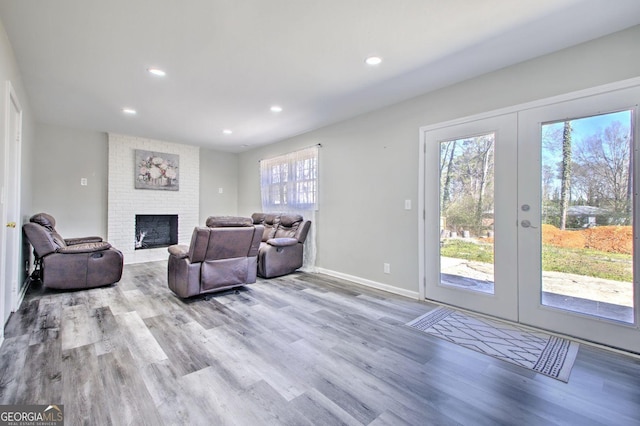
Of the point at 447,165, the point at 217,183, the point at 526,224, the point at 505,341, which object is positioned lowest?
the point at 505,341

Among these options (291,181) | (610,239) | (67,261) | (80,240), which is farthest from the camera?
(291,181)

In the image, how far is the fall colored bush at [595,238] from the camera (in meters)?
2.13

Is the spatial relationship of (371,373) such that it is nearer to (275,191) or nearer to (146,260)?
(275,191)

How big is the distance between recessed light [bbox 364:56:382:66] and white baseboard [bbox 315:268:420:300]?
2.52 metres

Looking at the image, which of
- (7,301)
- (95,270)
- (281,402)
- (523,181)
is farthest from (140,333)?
(523,181)

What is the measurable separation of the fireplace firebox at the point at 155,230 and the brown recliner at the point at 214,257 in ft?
9.88

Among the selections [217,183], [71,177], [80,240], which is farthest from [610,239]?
[71,177]

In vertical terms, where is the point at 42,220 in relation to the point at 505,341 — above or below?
above

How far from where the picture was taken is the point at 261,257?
4.30 metres

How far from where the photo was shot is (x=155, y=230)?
6133 millimetres

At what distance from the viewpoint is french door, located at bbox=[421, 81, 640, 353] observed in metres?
2.15

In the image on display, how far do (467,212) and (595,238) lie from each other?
99 centimetres

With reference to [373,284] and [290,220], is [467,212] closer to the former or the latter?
[373,284]

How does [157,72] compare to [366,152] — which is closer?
[157,72]
